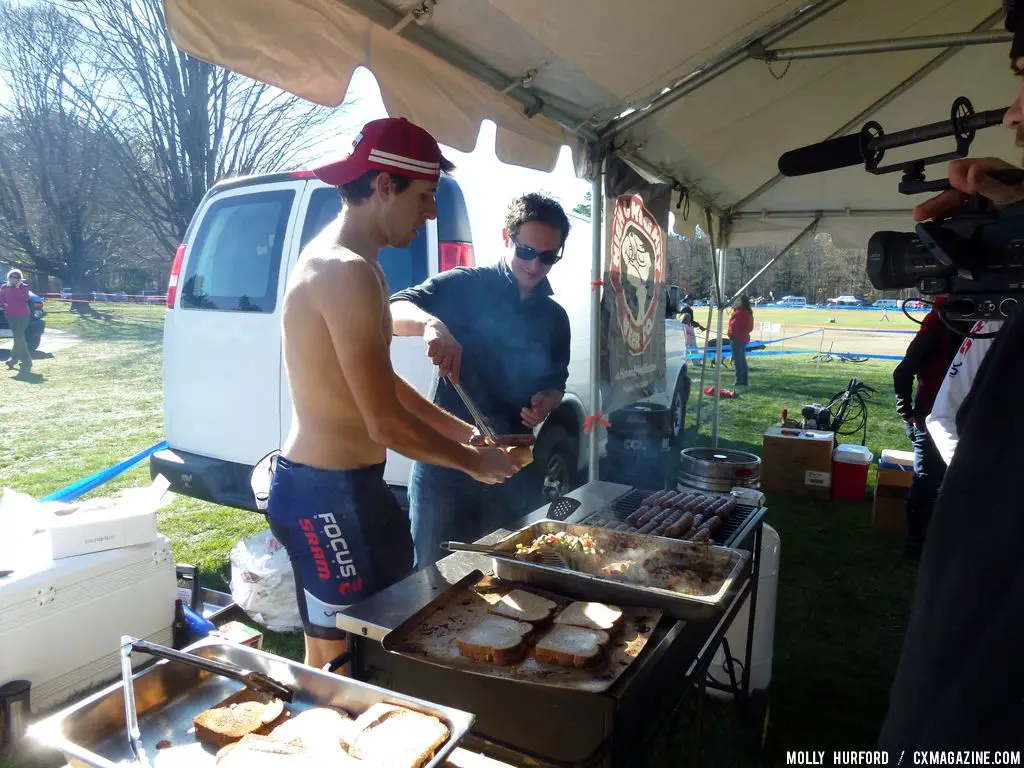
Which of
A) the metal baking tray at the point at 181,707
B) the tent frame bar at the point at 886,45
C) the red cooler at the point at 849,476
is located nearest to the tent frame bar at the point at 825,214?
the red cooler at the point at 849,476

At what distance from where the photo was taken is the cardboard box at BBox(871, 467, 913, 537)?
17.3 feet

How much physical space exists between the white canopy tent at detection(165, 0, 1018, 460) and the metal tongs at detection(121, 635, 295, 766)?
1506mm

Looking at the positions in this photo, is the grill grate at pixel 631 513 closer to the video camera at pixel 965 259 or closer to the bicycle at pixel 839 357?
the video camera at pixel 965 259

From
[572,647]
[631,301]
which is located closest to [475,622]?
[572,647]

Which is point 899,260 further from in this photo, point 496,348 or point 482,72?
A: point 482,72

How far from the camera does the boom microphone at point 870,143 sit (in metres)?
1.61

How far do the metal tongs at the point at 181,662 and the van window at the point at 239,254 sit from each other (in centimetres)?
315

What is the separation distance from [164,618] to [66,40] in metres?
9.74

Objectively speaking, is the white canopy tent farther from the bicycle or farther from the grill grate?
the bicycle

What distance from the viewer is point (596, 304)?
432cm

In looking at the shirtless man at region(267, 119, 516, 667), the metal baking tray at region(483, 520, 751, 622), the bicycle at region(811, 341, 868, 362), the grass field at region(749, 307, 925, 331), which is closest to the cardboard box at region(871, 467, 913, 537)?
the metal baking tray at region(483, 520, 751, 622)

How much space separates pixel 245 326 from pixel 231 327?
4.9 inches

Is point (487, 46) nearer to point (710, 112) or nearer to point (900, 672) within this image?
point (710, 112)

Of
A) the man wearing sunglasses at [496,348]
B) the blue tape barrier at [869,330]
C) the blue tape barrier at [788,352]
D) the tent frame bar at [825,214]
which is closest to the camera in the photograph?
the man wearing sunglasses at [496,348]
